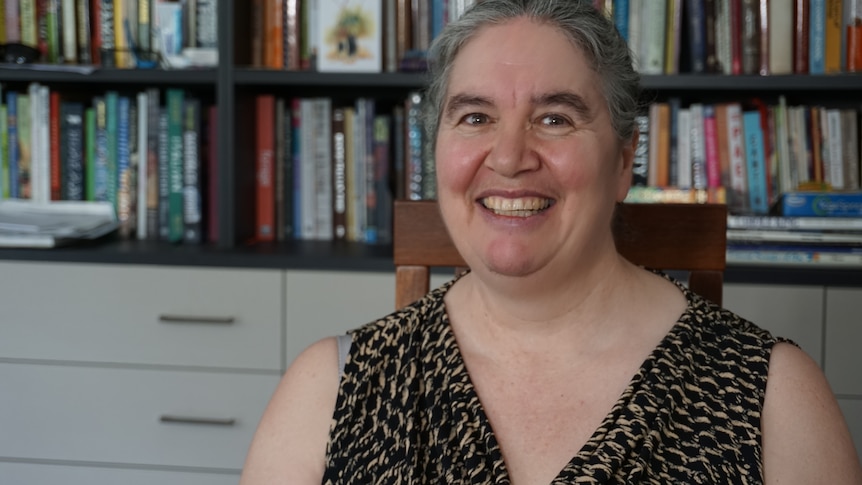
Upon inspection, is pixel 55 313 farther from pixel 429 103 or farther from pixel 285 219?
pixel 429 103

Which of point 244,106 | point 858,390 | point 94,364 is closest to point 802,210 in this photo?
point 858,390

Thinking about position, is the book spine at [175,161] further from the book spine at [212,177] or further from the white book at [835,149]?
the white book at [835,149]

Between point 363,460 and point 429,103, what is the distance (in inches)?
18.5

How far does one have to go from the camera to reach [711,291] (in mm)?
1388

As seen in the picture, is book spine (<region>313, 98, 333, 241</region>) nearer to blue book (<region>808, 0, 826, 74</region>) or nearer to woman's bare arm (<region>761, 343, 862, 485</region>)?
blue book (<region>808, 0, 826, 74</region>)

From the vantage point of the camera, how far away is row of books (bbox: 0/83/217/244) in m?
2.29

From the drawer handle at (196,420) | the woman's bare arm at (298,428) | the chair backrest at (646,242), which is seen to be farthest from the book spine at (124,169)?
the woman's bare arm at (298,428)

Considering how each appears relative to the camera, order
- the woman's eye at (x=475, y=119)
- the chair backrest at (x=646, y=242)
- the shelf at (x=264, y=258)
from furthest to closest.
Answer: the shelf at (x=264, y=258) < the chair backrest at (x=646, y=242) < the woman's eye at (x=475, y=119)

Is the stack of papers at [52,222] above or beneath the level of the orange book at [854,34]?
beneath

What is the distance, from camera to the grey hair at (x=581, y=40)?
1149mm

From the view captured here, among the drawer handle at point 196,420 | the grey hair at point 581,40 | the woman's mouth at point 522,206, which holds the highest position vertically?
the grey hair at point 581,40

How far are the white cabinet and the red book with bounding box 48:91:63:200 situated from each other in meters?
0.29

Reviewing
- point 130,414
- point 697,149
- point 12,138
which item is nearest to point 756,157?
point 697,149

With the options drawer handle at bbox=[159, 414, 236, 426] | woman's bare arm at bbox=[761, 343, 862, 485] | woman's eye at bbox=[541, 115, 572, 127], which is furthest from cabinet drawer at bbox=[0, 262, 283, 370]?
woman's bare arm at bbox=[761, 343, 862, 485]
